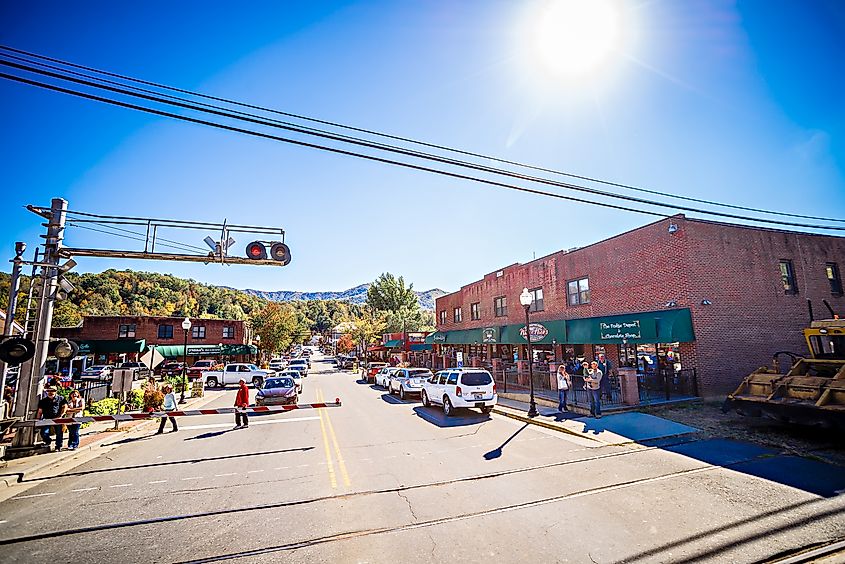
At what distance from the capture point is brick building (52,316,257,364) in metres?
45.6

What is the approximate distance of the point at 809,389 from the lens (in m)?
10.0

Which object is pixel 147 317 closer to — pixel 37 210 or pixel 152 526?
pixel 37 210

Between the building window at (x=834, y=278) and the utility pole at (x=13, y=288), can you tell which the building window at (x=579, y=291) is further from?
the utility pole at (x=13, y=288)

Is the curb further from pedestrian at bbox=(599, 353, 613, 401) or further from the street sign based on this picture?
the street sign

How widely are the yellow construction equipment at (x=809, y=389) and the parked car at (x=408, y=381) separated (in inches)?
514

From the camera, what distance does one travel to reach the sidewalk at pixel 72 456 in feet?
27.4

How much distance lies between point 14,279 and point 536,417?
51.0ft

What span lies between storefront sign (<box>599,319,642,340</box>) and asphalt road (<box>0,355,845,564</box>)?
6.57 m

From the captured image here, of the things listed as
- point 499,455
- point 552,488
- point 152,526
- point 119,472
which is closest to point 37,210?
point 119,472

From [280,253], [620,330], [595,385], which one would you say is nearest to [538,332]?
[620,330]

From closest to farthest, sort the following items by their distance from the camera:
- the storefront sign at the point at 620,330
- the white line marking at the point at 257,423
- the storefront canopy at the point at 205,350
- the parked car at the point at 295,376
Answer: the white line marking at the point at 257,423 < the storefront sign at the point at 620,330 < the parked car at the point at 295,376 < the storefront canopy at the point at 205,350

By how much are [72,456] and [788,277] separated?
26.6 meters

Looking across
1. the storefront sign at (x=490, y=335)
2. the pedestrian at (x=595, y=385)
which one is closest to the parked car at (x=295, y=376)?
the storefront sign at (x=490, y=335)

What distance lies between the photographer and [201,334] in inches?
1962
